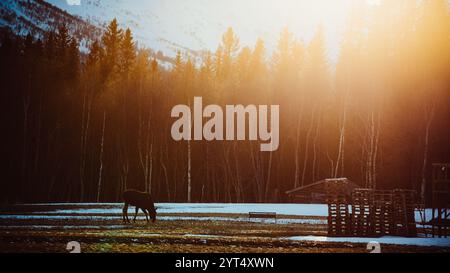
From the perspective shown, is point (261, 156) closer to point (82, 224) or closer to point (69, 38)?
point (69, 38)

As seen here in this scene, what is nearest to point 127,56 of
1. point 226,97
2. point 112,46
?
point 112,46

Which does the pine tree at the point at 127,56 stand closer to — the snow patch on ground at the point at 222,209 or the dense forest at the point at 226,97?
the dense forest at the point at 226,97

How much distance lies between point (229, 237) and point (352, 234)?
5.20 metres

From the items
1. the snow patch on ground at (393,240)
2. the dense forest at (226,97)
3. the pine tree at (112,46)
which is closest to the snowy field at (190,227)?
the snow patch on ground at (393,240)

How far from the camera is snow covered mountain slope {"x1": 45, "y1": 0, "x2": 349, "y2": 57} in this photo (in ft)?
81.5

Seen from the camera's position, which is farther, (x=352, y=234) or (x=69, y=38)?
(x=69, y=38)

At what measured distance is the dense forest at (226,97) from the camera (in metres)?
Result: 35.9

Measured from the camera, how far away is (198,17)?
2680 centimetres

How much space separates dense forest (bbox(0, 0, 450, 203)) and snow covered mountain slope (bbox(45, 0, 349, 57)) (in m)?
2.99

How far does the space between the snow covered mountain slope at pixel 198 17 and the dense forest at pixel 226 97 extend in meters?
2.99

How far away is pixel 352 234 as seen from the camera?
72.5 ft

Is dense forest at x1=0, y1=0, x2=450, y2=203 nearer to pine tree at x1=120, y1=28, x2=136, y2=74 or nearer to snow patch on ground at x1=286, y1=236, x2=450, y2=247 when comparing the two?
pine tree at x1=120, y1=28, x2=136, y2=74
